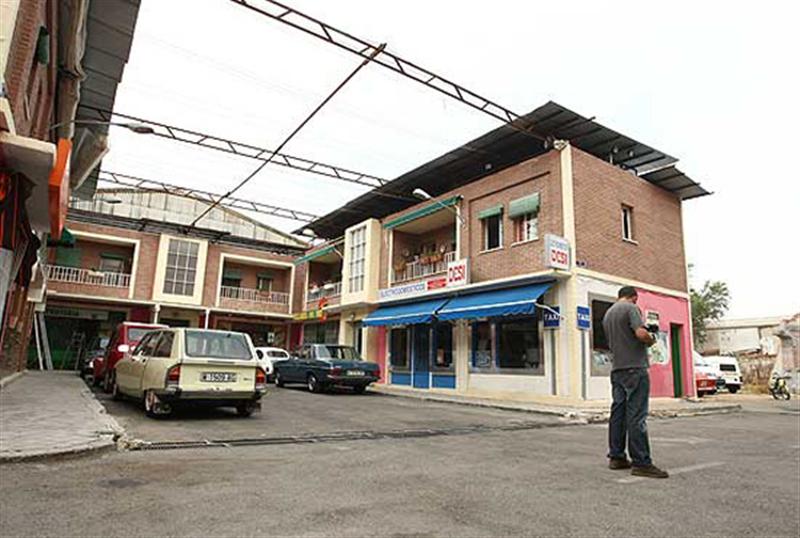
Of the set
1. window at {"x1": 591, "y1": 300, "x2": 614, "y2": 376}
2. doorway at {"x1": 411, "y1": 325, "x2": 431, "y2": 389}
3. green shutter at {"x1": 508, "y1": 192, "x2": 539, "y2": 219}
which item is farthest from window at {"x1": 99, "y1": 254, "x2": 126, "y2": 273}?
window at {"x1": 591, "y1": 300, "x2": 614, "y2": 376}

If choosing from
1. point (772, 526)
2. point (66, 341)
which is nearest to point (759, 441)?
point (772, 526)

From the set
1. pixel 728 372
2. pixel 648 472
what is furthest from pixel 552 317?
pixel 728 372

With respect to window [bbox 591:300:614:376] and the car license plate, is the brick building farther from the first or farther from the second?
window [bbox 591:300:614:376]

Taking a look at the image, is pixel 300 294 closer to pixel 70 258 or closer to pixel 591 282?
pixel 70 258

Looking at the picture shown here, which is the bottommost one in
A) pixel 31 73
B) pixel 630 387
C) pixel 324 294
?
pixel 630 387

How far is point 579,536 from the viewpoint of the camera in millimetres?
3117

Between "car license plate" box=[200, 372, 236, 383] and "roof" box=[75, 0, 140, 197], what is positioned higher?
"roof" box=[75, 0, 140, 197]

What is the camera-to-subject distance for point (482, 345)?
16.8 meters

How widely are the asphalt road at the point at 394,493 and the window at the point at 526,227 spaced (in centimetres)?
962

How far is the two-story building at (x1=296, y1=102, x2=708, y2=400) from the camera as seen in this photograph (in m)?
14.2

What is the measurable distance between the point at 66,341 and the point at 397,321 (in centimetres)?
1769

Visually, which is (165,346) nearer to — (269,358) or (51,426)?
(51,426)

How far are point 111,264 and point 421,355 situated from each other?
18.2 m

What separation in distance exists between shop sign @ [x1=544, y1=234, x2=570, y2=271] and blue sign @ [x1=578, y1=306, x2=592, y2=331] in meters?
1.19
